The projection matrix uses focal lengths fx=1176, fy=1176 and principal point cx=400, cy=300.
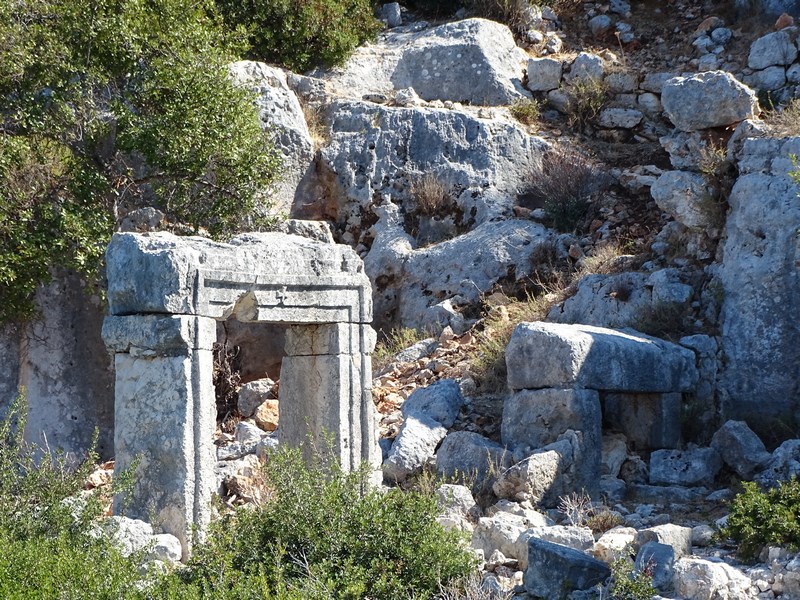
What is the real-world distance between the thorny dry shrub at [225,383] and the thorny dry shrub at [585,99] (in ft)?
20.9

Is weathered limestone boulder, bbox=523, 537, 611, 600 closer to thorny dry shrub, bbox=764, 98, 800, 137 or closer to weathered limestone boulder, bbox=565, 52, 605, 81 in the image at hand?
thorny dry shrub, bbox=764, 98, 800, 137

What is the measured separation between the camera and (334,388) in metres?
9.67

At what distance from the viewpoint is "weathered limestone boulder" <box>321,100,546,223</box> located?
15.8 meters

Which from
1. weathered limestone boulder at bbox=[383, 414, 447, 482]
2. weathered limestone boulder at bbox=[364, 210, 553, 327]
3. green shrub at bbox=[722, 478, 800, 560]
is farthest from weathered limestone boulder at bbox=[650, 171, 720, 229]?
green shrub at bbox=[722, 478, 800, 560]

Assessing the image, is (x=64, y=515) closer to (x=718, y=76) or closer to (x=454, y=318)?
(x=454, y=318)

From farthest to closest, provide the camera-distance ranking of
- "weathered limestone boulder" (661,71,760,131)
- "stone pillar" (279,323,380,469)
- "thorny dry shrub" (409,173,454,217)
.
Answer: "thorny dry shrub" (409,173,454,217)
"weathered limestone boulder" (661,71,760,131)
"stone pillar" (279,323,380,469)

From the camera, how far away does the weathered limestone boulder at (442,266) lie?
14664 mm

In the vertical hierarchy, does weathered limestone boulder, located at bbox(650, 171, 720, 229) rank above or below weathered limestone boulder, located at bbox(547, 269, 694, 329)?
above

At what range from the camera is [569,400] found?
34.8 feet

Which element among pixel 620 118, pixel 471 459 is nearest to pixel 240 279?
pixel 471 459

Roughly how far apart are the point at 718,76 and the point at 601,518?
243 inches

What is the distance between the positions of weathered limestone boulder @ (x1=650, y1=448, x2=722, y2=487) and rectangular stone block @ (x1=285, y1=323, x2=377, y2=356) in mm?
2977

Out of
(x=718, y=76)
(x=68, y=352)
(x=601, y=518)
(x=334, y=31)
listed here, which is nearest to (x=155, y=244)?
(x=601, y=518)

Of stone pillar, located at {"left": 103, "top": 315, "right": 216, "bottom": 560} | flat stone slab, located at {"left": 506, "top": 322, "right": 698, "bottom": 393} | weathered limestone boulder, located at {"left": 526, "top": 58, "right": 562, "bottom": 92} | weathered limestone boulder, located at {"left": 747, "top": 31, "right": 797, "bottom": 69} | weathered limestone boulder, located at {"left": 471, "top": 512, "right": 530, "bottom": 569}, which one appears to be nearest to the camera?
weathered limestone boulder, located at {"left": 471, "top": 512, "right": 530, "bottom": 569}
